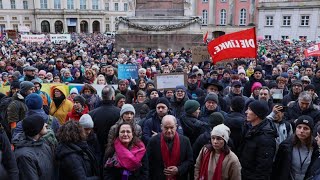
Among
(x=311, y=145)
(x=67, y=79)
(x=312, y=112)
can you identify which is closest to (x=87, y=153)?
(x=311, y=145)

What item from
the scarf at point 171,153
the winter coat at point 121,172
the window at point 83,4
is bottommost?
the winter coat at point 121,172

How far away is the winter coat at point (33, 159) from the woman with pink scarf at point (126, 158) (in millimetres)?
710

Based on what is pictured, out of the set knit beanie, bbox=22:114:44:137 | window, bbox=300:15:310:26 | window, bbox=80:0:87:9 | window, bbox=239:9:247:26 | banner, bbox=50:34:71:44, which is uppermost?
window, bbox=80:0:87:9

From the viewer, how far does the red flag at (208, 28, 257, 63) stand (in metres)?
10.4

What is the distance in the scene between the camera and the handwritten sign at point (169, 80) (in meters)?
8.00

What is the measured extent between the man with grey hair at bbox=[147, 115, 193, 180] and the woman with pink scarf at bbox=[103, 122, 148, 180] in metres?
0.33

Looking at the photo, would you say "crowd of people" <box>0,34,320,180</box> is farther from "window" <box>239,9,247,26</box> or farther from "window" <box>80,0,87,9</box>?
"window" <box>80,0,87,9</box>

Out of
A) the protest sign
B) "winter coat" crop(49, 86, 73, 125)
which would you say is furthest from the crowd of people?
the protest sign

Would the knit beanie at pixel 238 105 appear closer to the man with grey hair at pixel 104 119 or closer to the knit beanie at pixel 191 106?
the knit beanie at pixel 191 106

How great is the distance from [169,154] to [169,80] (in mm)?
3741

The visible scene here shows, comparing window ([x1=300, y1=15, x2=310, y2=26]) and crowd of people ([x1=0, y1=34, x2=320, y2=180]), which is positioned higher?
window ([x1=300, y1=15, x2=310, y2=26])

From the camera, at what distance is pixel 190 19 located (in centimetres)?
2367

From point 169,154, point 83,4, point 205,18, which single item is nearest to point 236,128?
point 169,154

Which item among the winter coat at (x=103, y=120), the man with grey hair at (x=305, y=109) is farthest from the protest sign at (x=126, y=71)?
the man with grey hair at (x=305, y=109)
